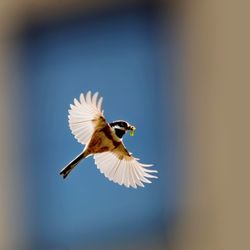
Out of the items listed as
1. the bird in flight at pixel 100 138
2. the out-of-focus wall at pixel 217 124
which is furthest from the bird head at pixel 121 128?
the out-of-focus wall at pixel 217 124

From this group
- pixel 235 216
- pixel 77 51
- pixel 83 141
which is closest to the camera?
pixel 83 141

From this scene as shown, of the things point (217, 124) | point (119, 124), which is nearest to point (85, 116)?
point (119, 124)

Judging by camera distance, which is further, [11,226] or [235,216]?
[11,226]

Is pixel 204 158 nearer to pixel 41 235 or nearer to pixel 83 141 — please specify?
pixel 41 235

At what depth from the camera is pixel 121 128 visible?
1.88ft

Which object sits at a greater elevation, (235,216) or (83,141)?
(83,141)

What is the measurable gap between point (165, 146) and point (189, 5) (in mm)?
381

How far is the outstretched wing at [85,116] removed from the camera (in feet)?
1.90

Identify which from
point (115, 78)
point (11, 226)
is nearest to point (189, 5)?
point (11, 226)

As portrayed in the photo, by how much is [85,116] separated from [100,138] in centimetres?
4

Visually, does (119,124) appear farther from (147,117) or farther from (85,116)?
(147,117)

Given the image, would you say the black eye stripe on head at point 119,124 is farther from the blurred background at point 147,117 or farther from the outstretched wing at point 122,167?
the blurred background at point 147,117

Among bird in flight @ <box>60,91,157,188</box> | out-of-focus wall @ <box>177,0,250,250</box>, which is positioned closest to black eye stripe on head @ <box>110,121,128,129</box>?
bird in flight @ <box>60,91,157,188</box>

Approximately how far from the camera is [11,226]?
2121 mm
